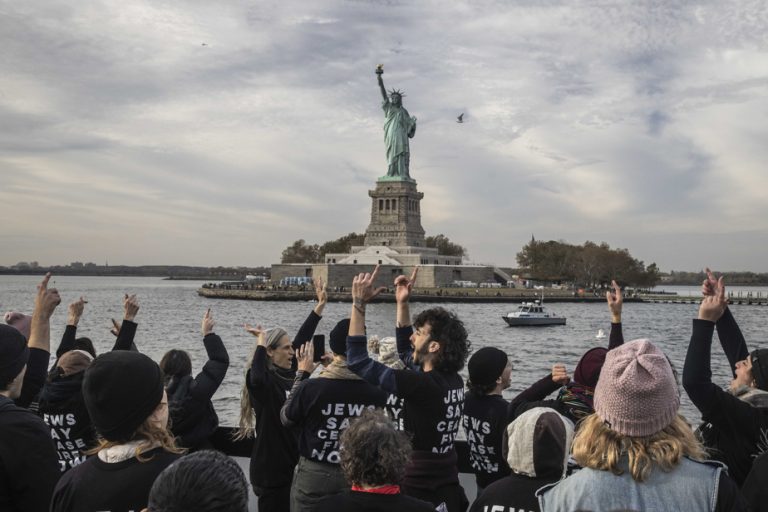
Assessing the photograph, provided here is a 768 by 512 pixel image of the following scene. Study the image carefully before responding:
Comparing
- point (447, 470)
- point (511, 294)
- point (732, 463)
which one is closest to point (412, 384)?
point (447, 470)

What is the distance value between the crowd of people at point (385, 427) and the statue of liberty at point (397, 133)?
7012cm

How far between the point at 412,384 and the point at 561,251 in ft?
331

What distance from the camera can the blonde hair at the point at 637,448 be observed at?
232 cm

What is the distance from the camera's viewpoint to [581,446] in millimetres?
2441

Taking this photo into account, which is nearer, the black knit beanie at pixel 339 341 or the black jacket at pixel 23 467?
the black jacket at pixel 23 467

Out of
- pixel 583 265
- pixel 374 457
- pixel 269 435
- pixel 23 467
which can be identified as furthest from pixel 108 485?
pixel 583 265

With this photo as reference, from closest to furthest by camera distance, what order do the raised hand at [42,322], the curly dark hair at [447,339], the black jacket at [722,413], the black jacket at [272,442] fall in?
1. the black jacket at [722,413]
2. the raised hand at [42,322]
3. the curly dark hair at [447,339]
4. the black jacket at [272,442]

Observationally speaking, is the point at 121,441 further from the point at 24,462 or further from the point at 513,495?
the point at 513,495

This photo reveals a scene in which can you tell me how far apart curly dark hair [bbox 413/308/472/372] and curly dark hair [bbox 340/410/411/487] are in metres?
1.33

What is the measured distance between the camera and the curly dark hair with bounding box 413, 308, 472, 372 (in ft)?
13.6

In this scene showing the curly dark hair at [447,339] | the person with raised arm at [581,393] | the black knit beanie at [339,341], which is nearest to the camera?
the person with raised arm at [581,393]

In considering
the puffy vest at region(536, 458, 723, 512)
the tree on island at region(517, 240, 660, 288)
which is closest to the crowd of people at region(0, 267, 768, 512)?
the puffy vest at region(536, 458, 723, 512)

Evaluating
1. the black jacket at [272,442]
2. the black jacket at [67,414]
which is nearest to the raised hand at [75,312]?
the black jacket at [67,414]

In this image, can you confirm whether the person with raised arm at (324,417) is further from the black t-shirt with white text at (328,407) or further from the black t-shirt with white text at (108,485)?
the black t-shirt with white text at (108,485)
